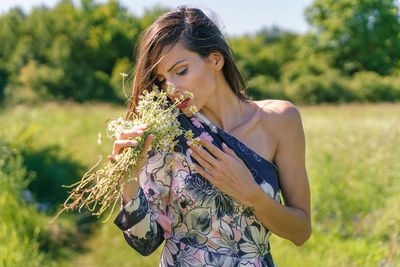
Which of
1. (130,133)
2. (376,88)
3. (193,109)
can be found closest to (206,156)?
(193,109)

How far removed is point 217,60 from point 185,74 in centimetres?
24

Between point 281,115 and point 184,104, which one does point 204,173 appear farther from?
point 281,115

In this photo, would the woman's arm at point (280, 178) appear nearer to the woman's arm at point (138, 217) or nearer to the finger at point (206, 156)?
the finger at point (206, 156)

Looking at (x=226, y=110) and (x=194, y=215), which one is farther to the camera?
(x=226, y=110)

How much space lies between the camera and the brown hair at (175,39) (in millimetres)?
1674

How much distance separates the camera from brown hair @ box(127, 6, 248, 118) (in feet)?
5.49

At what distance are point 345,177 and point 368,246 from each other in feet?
3.78

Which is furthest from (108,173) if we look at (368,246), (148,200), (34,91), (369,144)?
(34,91)

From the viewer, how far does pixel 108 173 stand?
148 cm

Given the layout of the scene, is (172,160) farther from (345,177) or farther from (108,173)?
(345,177)

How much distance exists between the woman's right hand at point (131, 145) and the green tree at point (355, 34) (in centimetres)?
2665

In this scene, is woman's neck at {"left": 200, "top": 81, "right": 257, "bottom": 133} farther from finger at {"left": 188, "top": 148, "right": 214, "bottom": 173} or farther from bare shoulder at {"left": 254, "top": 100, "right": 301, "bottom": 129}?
finger at {"left": 188, "top": 148, "right": 214, "bottom": 173}

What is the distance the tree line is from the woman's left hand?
2118 cm

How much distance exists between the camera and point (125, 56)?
33.0 meters
